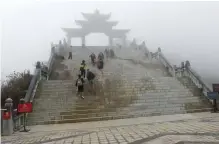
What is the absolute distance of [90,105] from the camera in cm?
1298

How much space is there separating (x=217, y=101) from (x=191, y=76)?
145 inches

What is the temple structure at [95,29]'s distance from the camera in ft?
138

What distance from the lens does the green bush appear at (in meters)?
14.3

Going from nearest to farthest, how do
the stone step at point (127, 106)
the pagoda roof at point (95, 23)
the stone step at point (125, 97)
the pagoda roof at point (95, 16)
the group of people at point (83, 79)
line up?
1. the stone step at point (127, 106)
2. the stone step at point (125, 97)
3. the group of people at point (83, 79)
4. the pagoda roof at point (95, 23)
5. the pagoda roof at point (95, 16)

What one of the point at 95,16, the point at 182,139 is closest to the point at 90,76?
the point at 182,139

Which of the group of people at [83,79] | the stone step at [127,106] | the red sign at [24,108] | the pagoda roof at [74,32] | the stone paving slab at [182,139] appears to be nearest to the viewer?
the stone paving slab at [182,139]

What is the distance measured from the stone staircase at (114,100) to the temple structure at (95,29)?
2577cm

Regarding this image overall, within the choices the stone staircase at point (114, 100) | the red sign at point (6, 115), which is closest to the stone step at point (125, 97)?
the stone staircase at point (114, 100)

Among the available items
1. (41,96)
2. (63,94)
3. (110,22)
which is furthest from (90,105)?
(110,22)

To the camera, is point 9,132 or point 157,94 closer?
point 9,132

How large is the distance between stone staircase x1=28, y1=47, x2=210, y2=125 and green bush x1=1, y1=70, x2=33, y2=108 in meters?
1.23

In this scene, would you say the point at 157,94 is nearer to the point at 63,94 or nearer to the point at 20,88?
the point at 63,94

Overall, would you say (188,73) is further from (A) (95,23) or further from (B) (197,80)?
(A) (95,23)

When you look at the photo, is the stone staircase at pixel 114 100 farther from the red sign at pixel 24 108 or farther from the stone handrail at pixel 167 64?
the stone handrail at pixel 167 64
